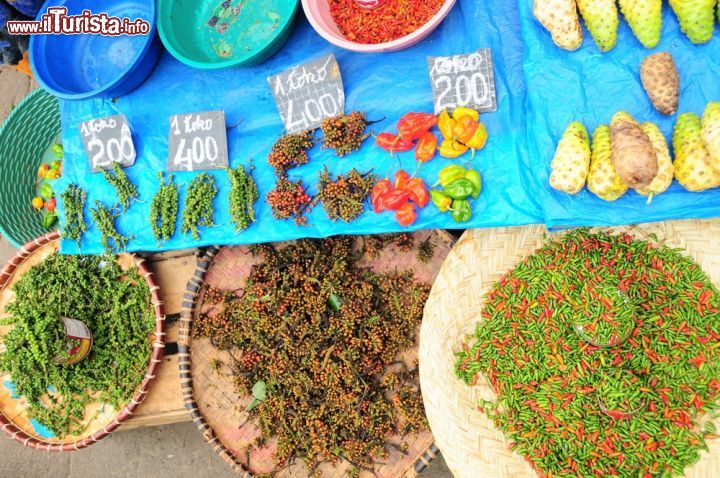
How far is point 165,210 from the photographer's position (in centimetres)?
262

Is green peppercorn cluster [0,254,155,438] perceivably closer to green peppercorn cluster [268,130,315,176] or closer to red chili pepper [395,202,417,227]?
green peppercorn cluster [268,130,315,176]

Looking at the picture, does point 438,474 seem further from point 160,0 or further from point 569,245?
point 160,0

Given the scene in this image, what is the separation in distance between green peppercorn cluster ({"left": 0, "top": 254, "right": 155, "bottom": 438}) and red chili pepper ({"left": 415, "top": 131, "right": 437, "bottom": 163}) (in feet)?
5.94

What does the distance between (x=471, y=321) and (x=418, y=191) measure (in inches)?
27.1

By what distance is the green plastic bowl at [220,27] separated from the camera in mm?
2564

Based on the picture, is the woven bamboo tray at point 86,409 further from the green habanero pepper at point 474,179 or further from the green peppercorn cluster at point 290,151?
the green habanero pepper at point 474,179

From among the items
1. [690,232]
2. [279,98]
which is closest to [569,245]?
[690,232]

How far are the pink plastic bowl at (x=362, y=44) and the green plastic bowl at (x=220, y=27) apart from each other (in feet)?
0.69

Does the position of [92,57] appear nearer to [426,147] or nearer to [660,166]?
[426,147]

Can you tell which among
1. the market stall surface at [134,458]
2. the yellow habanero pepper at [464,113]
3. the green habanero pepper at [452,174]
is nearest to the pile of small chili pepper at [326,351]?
the green habanero pepper at [452,174]

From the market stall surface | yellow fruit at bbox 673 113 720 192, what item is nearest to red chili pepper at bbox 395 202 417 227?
yellow fruit at bbox 673 113 720 192

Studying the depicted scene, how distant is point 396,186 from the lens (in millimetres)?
2303

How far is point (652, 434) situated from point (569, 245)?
0.85 m

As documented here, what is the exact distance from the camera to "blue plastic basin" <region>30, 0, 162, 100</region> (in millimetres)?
2678
